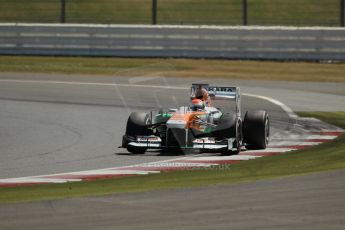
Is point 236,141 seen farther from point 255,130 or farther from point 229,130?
point 255,130

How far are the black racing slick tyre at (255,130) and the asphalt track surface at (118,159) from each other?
149cm

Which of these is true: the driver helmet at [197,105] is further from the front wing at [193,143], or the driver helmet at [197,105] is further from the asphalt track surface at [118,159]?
the asphalt track surface at [118,159]

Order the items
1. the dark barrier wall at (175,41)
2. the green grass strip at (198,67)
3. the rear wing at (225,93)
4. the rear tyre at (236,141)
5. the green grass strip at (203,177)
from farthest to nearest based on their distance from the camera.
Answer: the dark barrier wall at (175,41), the green grass strip at (198,67), the rear wing at (225,93), the rear tyre at (236,141), the green grass strip at (203,177)

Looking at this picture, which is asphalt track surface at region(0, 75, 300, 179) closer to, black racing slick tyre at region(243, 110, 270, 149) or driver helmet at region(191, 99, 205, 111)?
driver helmet at region(191, 99, 205, 111)

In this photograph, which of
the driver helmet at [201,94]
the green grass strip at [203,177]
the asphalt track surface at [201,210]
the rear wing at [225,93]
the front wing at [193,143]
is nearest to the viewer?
the asphalt track surface at [201,210]

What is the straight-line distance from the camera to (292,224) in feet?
31.1

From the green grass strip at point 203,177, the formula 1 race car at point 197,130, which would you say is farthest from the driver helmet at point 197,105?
the green grass strip at point 203,177

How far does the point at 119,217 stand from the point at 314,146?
727cm

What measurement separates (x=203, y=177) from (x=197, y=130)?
8.99 ft

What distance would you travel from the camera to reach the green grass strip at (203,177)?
1172cm

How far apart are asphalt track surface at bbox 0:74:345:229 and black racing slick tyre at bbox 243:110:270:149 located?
149 centimetres

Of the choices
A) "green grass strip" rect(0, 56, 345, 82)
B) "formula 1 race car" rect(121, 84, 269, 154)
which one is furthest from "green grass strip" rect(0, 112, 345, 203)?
"green grass strip" rect(0, 56, 345, 82)

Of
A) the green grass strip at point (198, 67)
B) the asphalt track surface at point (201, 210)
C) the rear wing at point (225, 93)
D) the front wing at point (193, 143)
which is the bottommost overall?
the asphalt track surface at point (201, 210)

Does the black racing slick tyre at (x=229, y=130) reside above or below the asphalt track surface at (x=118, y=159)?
above
